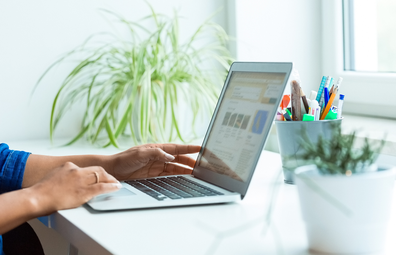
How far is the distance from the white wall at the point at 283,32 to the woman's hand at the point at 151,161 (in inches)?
28.8

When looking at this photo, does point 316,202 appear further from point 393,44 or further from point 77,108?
point 77,108

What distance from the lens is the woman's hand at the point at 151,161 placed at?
2.94 ft

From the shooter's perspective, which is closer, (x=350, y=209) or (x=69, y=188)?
(x=350, y=209)

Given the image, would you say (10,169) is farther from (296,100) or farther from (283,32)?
(283,32)

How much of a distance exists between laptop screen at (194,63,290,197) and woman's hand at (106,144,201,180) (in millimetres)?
60

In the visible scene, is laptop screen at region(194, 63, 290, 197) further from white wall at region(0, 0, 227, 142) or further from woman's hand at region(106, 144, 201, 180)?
white wall at region(0, 0, 227, 142)

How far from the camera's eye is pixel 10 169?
933 mm

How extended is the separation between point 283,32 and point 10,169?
101cm

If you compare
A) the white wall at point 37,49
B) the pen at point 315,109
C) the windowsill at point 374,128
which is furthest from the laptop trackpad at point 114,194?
the white wall at point 37,49

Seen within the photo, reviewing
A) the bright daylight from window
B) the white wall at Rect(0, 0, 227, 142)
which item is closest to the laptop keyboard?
the white wall at Rect(0, 0, 227, 142)

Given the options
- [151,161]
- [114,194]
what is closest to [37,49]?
[151,161]

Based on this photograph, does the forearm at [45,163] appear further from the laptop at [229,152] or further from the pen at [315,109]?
the pen at [315,109]

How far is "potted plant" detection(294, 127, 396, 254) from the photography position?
0.47m

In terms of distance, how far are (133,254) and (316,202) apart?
0.69 ft
